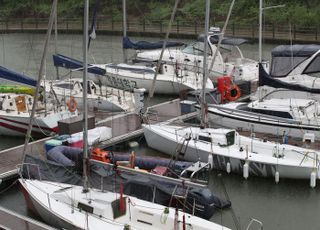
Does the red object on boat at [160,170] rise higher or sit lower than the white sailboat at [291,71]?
lower

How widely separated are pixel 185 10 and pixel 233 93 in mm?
38543

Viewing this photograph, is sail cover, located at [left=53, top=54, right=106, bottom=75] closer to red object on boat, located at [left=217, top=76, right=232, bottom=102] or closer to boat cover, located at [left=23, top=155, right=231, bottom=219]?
red object on boat, located at [left=217, top=76, right=232, bottom=102]

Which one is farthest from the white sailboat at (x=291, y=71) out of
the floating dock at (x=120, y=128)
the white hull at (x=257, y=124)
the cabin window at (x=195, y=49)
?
the cabin window at (x=195, y=49)

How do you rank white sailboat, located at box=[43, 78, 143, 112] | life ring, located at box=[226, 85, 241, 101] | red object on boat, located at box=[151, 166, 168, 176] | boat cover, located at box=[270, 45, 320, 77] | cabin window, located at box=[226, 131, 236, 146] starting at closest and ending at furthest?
red object on boat, located at box=[151, 166, 168, 176] < cabin window, located at box=[226, 131, 236, 146] < boat cover, located at box=[270, 45, 320, 77] < white sailboat, located at box=[43, 78, 143, 112] < life ring, located at box=[226, 85, 241, 101]

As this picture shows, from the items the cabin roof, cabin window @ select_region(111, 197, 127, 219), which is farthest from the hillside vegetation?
cabin window @ select_region(111, 197, 127, 219)

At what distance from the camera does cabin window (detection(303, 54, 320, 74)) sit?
26.0 meters

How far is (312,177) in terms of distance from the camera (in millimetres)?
19703

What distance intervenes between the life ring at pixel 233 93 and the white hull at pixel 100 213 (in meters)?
→ 14.0

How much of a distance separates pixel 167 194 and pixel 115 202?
1996mm

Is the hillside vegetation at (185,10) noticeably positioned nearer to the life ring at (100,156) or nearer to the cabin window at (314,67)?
the cabin window at (314,67)

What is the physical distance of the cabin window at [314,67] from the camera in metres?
26.0

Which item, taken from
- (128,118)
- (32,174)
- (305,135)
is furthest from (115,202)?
(128,118)

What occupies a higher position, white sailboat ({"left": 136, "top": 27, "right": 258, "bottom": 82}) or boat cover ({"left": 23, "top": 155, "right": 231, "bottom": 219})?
white sailboat ({"left": 136, "top": 27, "right": 258, "bottom": 82})

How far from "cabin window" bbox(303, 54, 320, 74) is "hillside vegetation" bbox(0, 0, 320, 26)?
103 feet
